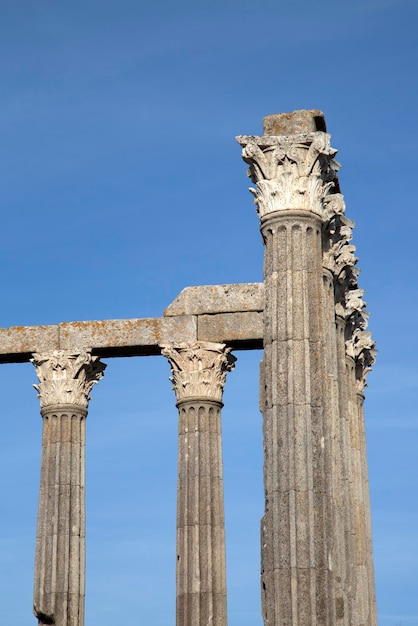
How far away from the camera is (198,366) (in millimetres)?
43094

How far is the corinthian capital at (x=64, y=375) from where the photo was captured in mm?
43906

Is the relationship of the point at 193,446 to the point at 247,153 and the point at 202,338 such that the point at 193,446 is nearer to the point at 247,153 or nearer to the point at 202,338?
the point at 202,338

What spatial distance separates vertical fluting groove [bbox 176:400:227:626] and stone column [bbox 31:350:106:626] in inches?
118

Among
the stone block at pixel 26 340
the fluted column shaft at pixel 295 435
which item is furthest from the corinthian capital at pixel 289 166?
the stone block at pixel 26 340

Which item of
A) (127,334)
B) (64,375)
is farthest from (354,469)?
(64,375)

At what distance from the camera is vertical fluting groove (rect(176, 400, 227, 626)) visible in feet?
135

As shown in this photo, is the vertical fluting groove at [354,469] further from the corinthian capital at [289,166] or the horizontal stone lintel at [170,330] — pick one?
the corinthian capital at [289,166]

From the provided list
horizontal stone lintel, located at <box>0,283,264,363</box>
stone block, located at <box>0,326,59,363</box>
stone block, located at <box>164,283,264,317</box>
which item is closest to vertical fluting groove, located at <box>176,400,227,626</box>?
horizontal stone lintel, located at <box>0,283,264,363</box>

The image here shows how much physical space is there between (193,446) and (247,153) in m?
13.9

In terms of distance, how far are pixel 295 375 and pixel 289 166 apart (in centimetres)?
446

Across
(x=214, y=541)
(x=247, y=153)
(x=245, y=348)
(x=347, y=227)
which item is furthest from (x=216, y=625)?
(x=247, y=153)

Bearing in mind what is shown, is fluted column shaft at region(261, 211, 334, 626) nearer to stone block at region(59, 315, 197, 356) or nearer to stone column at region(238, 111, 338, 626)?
stone column at region(238, 111, 338, 626)

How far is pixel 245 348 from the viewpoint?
43625mm

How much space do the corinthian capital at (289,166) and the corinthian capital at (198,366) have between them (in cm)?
1264
